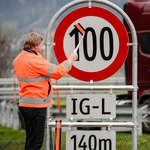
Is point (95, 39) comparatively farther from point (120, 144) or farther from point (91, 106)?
point (120, 144)

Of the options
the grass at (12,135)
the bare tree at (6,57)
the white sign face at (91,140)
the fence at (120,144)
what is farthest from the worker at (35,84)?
the bare tree at (6,57)

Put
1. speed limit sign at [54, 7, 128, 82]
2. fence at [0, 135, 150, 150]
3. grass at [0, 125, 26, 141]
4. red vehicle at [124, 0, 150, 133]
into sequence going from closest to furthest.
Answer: speed limit sign at [54, 7, 128, 82] → fence at [0, 135, 150, 150] → grass at [0, 125, 26, 141] → red vehicle at [124, 0, 150, 133]

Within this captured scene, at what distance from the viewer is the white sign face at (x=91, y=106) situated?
284 cm

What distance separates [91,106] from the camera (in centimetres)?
286

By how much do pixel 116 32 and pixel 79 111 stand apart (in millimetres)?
748

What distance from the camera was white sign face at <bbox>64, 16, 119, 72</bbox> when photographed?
2.94m

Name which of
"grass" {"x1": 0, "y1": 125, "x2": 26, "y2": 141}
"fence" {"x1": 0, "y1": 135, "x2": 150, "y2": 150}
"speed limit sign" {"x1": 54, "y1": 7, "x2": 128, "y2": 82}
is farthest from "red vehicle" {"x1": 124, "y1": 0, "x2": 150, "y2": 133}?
"speed limit sign" {"x1": 54, "y1": 7, "x2": 128, "y2": 82}

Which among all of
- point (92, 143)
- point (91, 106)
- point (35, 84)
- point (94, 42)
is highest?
point (94, 42)

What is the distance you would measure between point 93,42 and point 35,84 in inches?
24.3

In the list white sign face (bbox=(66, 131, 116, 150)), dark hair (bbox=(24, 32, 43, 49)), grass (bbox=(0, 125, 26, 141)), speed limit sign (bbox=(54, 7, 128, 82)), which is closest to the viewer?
white sign face (bbox=(66, 131, 116, 150))

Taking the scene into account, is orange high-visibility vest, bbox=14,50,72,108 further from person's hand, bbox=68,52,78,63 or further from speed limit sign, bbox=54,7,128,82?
speed limit sign, bbox=54,7,128,82

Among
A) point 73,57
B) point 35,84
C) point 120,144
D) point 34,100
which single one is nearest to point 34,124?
point 34,100

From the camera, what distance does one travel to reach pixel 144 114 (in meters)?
7.62

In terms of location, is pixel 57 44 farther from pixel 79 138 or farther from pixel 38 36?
pixel 79 138
